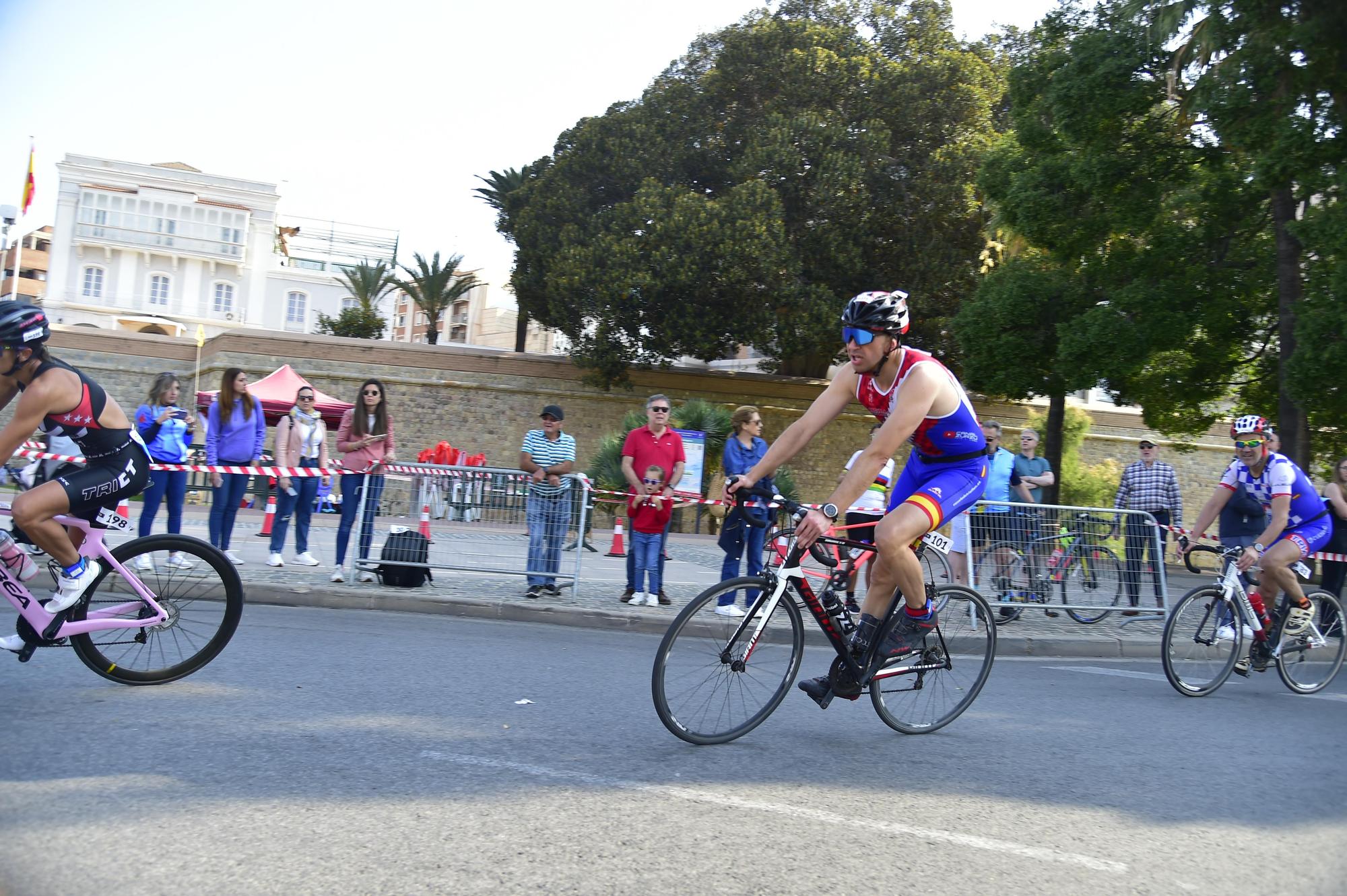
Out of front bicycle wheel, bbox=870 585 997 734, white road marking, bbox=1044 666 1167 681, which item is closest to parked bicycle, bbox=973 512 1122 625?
white road marking, bbox=1044 666 1167 681

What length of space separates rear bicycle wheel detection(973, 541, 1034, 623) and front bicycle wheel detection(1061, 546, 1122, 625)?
51 centimetres

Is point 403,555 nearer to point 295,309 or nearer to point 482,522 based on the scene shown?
point 482,522

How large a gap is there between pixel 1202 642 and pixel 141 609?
6.76 meters

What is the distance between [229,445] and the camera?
10.7m

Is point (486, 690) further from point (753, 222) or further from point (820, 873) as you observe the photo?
point (753, 222)

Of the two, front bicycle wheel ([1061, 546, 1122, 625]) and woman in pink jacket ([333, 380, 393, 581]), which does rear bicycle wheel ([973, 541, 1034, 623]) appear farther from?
woman in pink jacket ([333, 380, 393, 581])

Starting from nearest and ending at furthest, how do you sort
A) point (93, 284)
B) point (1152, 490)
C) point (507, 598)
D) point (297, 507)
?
1. point (507, 598)
2. point (297, 507)
3. point (1152, 490)
4. point (93, 284)

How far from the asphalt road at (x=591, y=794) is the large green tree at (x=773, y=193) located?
24.1 metres

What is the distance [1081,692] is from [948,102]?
86.8ft

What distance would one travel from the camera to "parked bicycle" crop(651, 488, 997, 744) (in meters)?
4.96

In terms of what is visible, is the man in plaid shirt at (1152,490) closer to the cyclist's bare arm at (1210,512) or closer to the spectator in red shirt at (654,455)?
the cyclist's bare arm at (1210,512)

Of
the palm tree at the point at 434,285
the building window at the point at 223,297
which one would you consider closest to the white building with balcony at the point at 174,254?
the building window at the point at 223,297

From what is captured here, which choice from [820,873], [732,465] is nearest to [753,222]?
[732,465]

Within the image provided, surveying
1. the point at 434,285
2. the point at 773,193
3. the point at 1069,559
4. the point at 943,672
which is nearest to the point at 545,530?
the point at 1069,559
